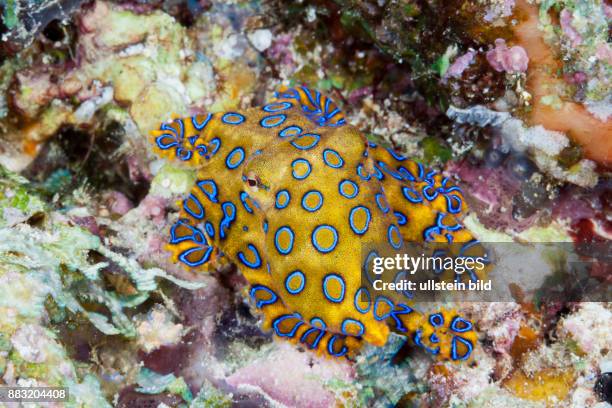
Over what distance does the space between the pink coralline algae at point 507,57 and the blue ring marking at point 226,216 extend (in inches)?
118

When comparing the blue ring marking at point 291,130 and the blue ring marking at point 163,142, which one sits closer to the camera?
the blue ring marking at point 291,130

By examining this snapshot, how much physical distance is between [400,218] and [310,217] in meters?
1.38

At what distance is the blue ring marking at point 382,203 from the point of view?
16.1ft

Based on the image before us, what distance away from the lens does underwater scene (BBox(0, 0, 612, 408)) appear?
185 inches

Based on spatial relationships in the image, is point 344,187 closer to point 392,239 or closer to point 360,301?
point 392,239

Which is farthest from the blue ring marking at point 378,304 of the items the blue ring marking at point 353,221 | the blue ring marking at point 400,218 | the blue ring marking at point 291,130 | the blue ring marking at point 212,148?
the blue ring marking at point 212,148

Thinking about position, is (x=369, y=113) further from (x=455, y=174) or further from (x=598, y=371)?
(x=598, y=371)

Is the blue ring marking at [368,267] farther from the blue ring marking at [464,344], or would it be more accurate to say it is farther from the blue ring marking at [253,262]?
the blue ring marking at [464,344]

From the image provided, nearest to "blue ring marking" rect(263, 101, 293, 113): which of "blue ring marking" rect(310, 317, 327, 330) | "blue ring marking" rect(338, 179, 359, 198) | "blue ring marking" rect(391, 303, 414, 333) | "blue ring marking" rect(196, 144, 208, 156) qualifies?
"blue ring marking" rect(196, 144, 208, 156)

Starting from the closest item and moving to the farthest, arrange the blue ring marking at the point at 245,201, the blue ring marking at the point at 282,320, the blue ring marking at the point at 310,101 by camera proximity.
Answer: the blue ring marking at the point at 245,201
the blue ring marking at the point at 282,320
the blue ring marking at the point at 310,101

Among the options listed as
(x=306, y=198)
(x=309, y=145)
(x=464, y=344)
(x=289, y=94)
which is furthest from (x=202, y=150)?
(x=464, y=344)

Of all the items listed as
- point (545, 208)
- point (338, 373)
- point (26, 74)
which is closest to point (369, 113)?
point (545, 208)

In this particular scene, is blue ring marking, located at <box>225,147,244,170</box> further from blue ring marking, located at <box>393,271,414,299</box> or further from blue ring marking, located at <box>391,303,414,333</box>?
blue ring marking, located at <box>391,303,414,333</box>

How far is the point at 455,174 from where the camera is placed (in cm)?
626
